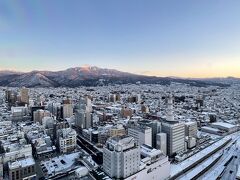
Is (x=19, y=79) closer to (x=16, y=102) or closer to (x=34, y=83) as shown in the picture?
(x=34, y=83)

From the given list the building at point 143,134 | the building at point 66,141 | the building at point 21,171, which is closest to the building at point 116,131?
the building at point 143,134

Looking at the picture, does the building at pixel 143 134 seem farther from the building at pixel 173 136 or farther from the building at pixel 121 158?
the building at pixel 121 158

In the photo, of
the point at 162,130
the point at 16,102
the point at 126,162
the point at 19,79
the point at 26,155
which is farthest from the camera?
the point at 19,79

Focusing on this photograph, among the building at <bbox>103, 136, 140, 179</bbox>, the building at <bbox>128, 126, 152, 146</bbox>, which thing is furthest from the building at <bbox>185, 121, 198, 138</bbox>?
the building at <bbox>103, 136, 140, 179</bbox>

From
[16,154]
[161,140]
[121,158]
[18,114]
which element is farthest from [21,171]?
[18,114]

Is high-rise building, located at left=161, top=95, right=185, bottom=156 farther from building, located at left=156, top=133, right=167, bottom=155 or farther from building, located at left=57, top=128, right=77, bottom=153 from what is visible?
building, located at left=57, top=128, right=77, bottom=153

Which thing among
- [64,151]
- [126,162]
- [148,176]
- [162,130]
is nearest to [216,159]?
[162,130]

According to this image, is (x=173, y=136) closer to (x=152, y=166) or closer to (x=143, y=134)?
(x=143, y=134)
